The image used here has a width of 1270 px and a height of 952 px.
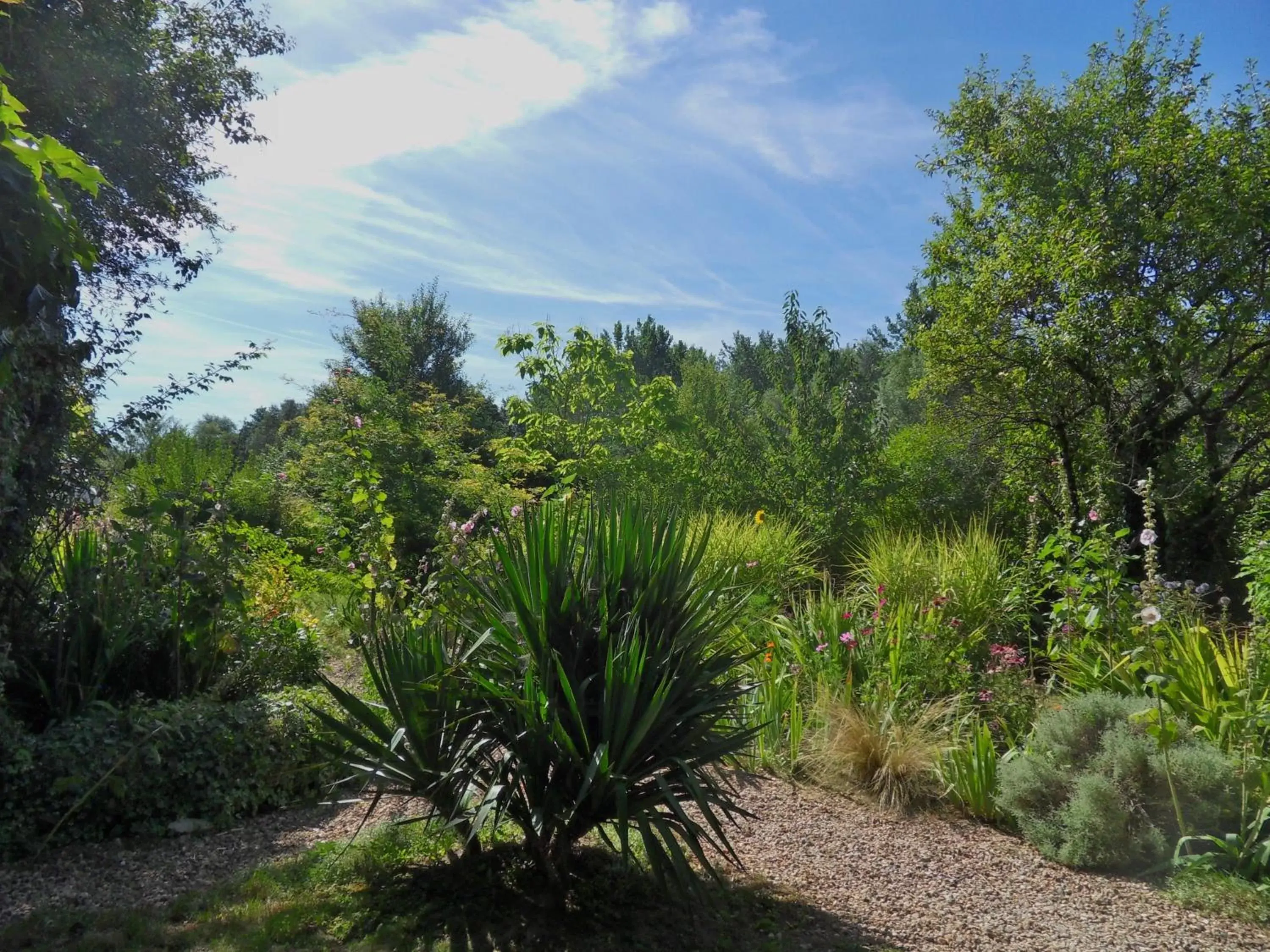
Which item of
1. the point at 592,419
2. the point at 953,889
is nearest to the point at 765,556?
the point at 592,419

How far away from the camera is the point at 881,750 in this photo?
5195 millimetres

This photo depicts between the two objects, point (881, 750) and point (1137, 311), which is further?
point (1137, 311)

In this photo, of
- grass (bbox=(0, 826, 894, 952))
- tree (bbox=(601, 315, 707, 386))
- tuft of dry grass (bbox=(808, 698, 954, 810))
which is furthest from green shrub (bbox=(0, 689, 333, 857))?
tree (bbox=(601, 315, 707, 386))

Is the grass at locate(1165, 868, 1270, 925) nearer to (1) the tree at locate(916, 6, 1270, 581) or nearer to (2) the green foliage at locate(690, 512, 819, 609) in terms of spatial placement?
(2) the green foliage at locate(690, 512, 819, 609)

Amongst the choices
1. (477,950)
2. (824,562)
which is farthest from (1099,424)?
(477,950)

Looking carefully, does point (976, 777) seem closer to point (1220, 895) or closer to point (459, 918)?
point (1220, 895)

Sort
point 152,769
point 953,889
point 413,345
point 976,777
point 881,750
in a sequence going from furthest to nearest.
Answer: point 413,345 < point 881,750 < point 976,777 < point 152,769 < point 953,889

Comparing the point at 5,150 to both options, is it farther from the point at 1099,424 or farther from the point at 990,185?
the point at 990,185

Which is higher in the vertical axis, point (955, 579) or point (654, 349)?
point (654, 349)

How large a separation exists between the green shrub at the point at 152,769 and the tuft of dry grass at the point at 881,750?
2869 millimetres

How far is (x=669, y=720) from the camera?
3258mm

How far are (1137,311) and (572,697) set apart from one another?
26.8 feet

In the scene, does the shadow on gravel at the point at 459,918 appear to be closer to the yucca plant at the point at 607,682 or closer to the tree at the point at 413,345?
the yucca plant at the point at 607,682

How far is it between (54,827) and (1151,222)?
34.3ft
